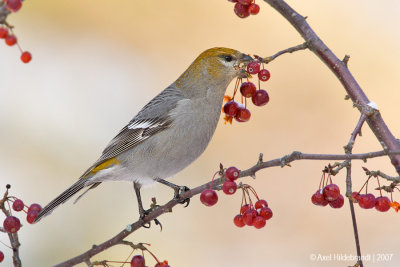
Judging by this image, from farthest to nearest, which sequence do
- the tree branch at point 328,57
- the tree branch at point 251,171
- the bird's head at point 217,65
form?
the bird's head at point 217,65, the tree branch at point 328,57, the tree branch at point 251,171

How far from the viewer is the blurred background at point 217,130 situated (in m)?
4.46

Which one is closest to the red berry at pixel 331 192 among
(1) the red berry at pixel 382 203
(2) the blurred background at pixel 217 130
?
(1) the red berry at pixel 382 203

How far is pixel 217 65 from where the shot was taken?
347cm

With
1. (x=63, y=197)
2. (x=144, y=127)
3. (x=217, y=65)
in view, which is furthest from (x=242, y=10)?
(x=63, y=197)

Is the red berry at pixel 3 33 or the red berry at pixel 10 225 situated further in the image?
the red berry at pixel 10 225

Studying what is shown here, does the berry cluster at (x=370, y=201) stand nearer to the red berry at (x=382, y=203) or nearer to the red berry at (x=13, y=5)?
the red berry at (x=382, y=203)

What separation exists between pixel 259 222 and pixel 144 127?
163cm

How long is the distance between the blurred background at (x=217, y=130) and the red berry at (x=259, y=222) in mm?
1889

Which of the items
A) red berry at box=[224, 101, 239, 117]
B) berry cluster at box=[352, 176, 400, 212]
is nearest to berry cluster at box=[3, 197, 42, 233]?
red berry at box=[224, 101, 239, 117]

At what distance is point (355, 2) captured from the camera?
5.04 m

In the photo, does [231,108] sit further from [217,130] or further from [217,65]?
[217,130]

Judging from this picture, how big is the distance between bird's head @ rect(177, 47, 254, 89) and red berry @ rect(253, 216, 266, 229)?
1.36 meters

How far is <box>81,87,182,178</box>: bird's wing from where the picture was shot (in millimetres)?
3477

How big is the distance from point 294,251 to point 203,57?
→ 6.18ft
